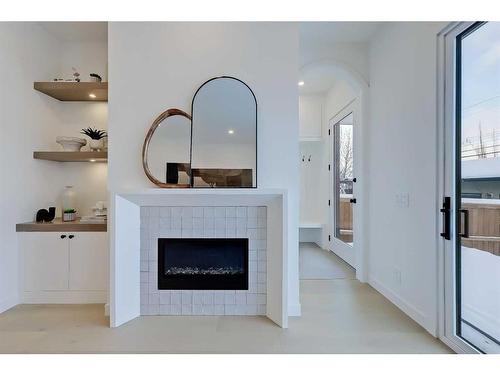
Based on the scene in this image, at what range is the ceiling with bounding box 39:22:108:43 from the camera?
3.08 metres

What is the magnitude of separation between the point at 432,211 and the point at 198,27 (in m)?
2.48

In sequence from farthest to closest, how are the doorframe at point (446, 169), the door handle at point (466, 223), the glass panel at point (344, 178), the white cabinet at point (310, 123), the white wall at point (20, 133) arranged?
the white cabinet at point (310, 123) → the glass panel at point (344, 178) → the white wall at point (20, 133) → the doorframe at point (446, 169) → the door handle at point (466, 223)

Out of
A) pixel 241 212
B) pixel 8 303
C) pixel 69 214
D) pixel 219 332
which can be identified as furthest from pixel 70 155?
pixel 219 332

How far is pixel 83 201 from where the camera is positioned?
3.42m

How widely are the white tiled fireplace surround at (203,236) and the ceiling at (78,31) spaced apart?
1940 millimetres

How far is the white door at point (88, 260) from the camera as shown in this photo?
295cm

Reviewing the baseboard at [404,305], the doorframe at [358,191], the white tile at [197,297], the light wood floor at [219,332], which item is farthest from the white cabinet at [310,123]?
the white tile at [197,297]

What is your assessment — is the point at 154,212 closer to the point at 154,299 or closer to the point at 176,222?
the point at 176,222

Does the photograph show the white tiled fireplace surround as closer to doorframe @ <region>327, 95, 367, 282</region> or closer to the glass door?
doorframe @ <region>327, 95, 367, 282</region>

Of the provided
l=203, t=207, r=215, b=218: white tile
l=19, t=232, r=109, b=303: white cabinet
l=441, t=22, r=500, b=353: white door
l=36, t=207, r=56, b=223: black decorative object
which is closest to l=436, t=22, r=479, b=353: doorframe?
l=441, t=22, r=500, b=353: white door

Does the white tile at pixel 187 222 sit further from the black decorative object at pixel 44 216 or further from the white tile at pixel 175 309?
the black decorative object at pixel 44 216

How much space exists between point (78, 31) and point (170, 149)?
172cm

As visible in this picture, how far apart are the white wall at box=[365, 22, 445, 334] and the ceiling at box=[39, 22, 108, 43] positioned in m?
2.85
